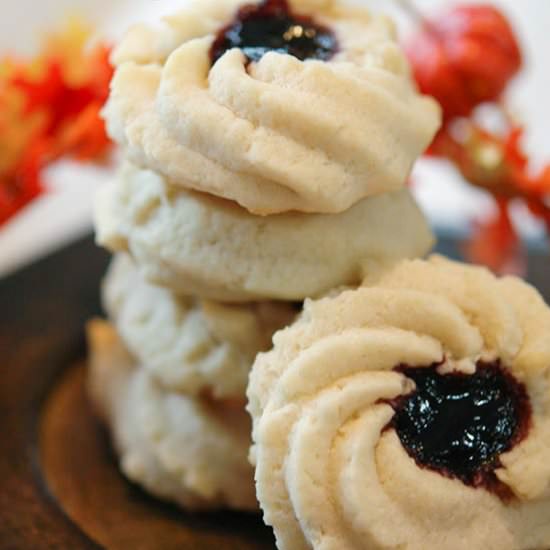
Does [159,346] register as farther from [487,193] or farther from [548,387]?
[487,193]

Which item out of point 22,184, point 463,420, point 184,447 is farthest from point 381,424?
point 22,184

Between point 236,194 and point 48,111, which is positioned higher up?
point 236,194

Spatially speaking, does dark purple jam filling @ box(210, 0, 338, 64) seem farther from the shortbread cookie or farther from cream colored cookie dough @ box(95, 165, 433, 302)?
the shortbread cookie

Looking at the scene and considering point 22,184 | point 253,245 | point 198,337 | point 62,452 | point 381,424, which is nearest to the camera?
point 381,424

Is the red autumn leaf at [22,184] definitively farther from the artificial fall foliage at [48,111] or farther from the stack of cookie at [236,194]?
the stack of cookie at [236,194]

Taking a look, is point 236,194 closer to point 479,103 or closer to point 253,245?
point 253,245

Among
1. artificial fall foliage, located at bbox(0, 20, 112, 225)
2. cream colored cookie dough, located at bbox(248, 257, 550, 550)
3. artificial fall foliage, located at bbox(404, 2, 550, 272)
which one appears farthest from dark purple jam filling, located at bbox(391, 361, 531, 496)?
artificial fall foliage, located at bbox(0, 20, 112, 225)

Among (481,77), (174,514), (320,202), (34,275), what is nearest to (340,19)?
(320,202)
